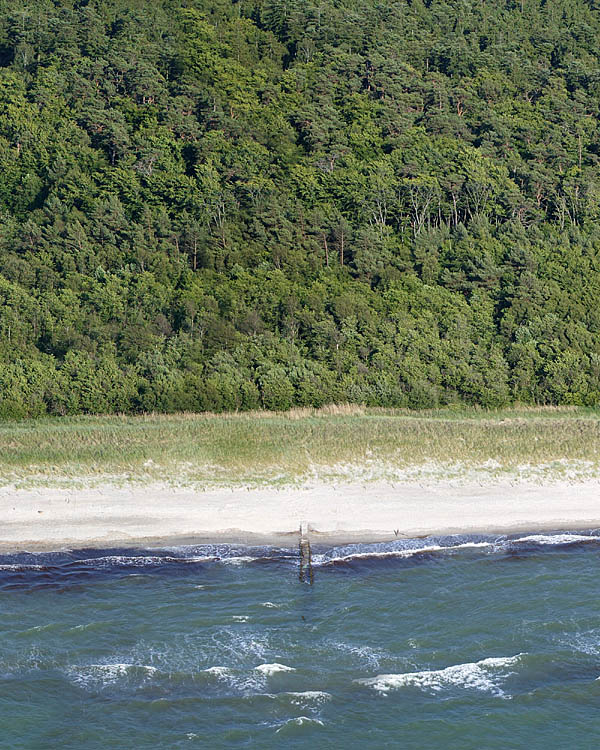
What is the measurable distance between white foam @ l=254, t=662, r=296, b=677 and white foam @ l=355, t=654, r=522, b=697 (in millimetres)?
1445

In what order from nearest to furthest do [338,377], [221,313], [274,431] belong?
[274,431] < [338,377] < [221,313]

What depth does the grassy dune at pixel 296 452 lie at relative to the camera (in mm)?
25828

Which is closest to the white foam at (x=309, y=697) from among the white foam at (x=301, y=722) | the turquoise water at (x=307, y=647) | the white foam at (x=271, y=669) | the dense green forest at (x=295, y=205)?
the turquoise water at (x=307, y=647)

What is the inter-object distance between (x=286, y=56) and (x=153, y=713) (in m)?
64.5

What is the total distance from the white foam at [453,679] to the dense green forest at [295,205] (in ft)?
70.5

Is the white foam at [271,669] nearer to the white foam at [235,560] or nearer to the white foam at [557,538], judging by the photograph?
the white foam at [235,560]

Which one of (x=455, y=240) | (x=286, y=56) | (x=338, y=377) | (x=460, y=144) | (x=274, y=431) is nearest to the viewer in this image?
(x=274, y=431)

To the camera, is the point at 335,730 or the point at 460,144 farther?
the point at 460,144

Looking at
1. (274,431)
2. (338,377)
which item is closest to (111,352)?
(338,377)

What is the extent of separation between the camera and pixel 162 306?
44219 millimetres

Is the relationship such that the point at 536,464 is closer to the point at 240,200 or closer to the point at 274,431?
the point at 274,431

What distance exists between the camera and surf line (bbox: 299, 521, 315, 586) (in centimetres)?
2091

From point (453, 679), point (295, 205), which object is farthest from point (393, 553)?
point (295, 205)

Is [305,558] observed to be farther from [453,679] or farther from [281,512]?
[453,679]
